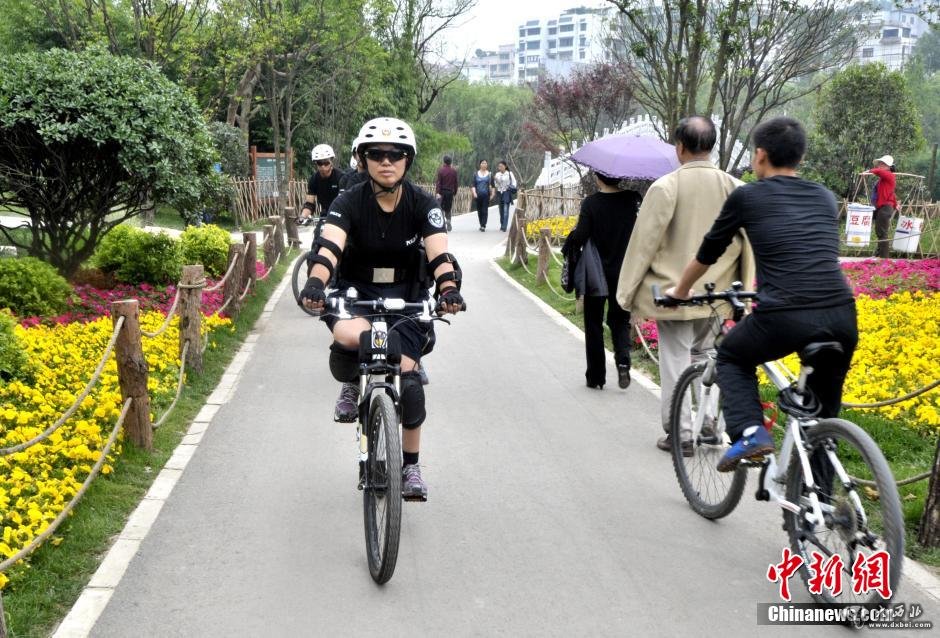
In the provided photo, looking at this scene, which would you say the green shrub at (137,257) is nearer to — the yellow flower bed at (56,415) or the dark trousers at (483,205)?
the yellow flower bed at (56,415)

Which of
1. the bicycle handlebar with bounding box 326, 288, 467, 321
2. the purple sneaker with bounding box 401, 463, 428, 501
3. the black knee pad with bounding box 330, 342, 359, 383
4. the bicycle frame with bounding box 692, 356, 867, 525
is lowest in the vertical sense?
the purple sneaker with bounding box 401, 463, 428, 501

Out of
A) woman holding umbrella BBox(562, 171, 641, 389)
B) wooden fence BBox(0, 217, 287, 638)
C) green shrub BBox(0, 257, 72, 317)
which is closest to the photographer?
wooden fence BBox(0, 217, 287, 638)

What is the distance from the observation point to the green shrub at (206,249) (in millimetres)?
13773

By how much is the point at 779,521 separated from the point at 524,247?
42.6ft

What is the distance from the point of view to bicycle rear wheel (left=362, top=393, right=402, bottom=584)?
14.1ft

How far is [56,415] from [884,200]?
16.7m

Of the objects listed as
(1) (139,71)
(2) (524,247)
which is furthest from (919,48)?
(1) (139,71)

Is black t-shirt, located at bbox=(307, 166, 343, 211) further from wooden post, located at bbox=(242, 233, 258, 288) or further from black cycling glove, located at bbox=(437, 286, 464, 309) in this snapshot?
black cycling glove, located at bbox=(437, 286, 464, 309)

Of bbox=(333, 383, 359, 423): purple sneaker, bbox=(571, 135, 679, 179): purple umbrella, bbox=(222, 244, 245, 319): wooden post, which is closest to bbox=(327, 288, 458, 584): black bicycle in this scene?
bbox=(333, 383, 359, 423): purple sneaker

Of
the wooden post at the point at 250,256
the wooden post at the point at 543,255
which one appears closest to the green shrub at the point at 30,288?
the wooden post at the point at 250,256

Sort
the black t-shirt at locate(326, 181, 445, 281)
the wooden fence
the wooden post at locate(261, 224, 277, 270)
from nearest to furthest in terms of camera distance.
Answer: the wooden fence < the black t-shirt at locate(326, 181, 445, 281) < the wooden post at locate(261, 224, 277, 270)

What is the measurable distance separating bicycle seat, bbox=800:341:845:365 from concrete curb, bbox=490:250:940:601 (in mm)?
1174

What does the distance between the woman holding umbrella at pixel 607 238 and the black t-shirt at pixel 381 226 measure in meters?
3.20

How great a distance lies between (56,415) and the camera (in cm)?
699
